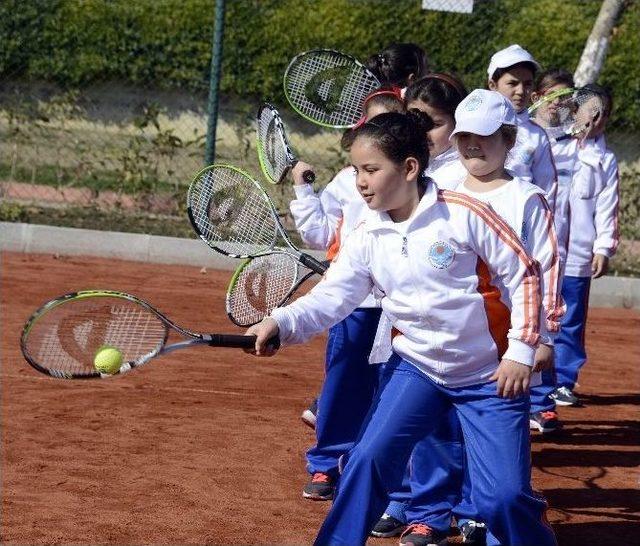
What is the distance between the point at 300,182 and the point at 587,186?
2.57 meters

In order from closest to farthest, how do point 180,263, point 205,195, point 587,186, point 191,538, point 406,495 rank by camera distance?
point 191,538, point 406,495, point 205,195, point 587,186, point 180,263

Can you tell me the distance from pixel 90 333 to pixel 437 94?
69.3 inches

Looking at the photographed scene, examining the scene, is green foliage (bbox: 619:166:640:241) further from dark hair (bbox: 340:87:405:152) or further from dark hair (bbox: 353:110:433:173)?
dark hair (bbox: 353:110:433:173)

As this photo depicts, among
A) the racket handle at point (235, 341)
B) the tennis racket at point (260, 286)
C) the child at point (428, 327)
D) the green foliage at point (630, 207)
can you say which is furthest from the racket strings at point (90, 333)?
the green foliage at point (630, 207)

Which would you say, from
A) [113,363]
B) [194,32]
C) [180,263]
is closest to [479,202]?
[113,363]

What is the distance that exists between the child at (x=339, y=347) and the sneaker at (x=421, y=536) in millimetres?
603

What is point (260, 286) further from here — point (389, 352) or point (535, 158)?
point (535, 158)

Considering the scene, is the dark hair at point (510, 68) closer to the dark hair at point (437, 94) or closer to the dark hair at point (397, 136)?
the dark hair at point (437, 94)

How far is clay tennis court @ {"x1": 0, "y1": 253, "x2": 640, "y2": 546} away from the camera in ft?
16.5

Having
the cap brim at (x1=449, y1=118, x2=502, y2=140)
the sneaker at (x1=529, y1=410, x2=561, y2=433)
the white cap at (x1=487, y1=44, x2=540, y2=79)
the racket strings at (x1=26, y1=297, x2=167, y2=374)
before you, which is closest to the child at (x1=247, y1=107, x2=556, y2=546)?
the cap brim at (x1=449, y1=118, x2=502, y2=140)

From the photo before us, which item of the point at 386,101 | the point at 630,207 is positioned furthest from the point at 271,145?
the point at 630,207

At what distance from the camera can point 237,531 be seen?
4980 mm

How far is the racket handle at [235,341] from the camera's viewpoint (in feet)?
13.2

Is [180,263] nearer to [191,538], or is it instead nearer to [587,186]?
[587,186]
